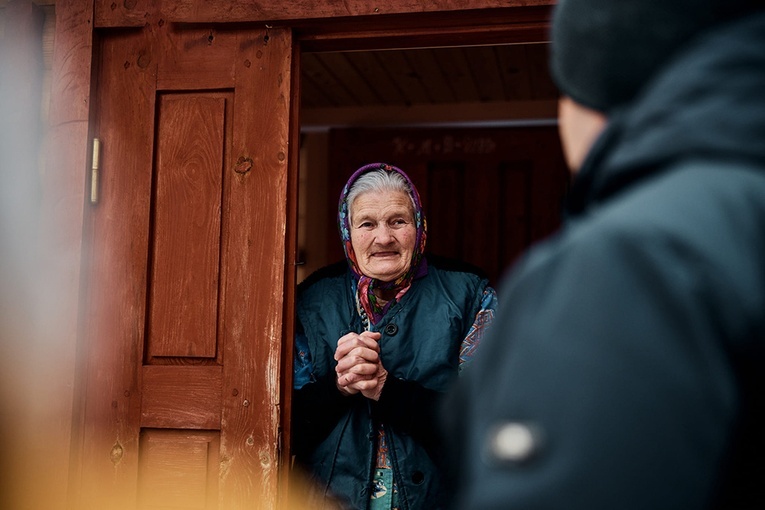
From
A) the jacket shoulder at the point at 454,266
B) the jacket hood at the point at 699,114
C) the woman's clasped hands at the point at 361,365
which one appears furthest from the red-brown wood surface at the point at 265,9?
the jacket hood at the point at 699,114

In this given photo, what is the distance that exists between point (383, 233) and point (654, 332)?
2.18 metres

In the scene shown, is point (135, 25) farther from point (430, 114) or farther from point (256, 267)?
point (430, 114)

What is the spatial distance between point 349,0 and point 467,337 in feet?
3.99

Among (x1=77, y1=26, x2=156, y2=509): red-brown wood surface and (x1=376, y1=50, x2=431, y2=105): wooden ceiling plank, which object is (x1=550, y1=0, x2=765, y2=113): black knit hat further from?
(x1=376, y1=50, x2=431, y2=105): wooden ceiling plank

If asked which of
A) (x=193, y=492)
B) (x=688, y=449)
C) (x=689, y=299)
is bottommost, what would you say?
(x=193, y=492)

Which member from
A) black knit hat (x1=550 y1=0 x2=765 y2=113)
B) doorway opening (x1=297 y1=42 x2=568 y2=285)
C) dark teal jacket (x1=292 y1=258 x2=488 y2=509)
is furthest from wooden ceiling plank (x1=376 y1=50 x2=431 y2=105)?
black knit hat (x1=550 y1=0 x2=765 y2=113)

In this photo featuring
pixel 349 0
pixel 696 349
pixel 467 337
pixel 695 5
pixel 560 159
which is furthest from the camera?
pixel 560 159

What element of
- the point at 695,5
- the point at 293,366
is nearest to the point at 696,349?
the point at 695,5

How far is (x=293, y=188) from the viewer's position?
116 inches

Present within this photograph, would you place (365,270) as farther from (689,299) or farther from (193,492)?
(689,299)

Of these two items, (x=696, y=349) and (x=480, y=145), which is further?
(x=480, y=145)

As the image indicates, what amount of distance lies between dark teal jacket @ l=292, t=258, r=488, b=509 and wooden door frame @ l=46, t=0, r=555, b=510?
0.53ft

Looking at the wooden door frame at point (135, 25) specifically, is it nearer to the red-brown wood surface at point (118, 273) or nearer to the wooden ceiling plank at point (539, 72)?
the red-brown wood surface at point (118, 273)

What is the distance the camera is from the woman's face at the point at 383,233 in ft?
9.19
